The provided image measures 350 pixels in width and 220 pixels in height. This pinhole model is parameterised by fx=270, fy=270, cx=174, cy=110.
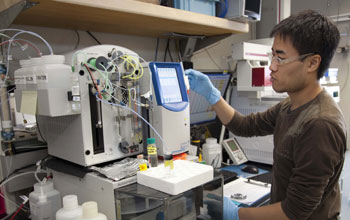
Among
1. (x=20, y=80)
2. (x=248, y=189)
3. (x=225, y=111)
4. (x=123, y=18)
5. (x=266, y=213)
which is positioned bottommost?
(x=248, y=189)

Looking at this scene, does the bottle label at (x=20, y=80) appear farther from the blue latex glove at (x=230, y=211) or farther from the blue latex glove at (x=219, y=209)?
the blue latex glove at (x=230, y=211)

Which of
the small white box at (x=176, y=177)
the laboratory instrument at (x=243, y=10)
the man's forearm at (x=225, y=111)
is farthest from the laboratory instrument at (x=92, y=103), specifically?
the laboratory instrument at (x=243, y=10)

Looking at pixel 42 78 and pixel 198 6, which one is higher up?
pixel 198 6

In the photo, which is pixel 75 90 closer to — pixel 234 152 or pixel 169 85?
pixel 169 85

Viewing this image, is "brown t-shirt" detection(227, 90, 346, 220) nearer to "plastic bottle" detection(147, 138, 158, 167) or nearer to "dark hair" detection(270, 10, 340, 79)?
"dark hair" detection(270, 10, 340, 79)

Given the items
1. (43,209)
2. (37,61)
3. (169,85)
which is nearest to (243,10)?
(169,85)

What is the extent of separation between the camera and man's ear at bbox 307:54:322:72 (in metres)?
0.98

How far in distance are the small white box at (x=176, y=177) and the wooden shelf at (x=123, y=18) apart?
2.21 ft

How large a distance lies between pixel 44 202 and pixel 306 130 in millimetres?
1049

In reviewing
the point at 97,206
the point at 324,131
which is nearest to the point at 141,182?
the point at 97,206

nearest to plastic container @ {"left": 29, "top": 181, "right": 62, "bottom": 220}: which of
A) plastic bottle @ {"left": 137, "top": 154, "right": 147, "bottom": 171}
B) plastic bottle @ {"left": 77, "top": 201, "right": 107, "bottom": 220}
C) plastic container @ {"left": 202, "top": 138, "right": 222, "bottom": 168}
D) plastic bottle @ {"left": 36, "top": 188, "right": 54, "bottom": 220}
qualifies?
plastic bottle @ {"left": 36, "top": 188, "right": 54, "bottom": 220}

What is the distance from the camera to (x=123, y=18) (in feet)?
4.25

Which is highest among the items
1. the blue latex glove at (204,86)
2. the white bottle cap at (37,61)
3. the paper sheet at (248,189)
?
the white bottle cap at (37,61)

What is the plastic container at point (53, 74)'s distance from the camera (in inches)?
37.6
